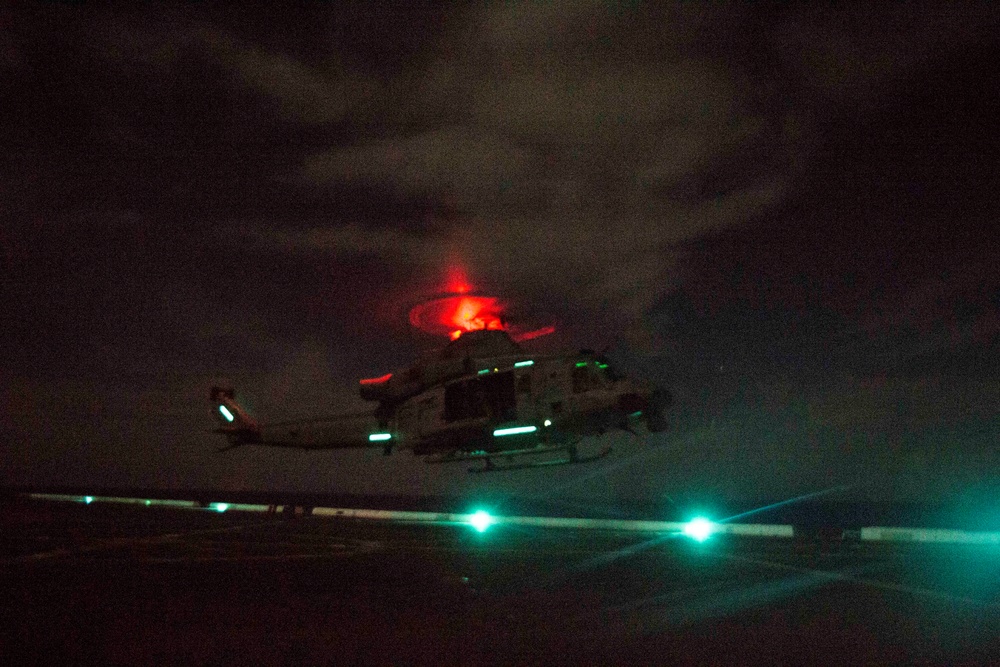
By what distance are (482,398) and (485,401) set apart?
15cm

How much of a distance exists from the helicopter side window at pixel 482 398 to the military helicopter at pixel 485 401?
0.03 m

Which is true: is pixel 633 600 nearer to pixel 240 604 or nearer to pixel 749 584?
pixel 749 584

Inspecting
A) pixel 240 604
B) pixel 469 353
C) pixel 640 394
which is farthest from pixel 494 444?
pixel 240 604

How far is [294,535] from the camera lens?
2128 cm

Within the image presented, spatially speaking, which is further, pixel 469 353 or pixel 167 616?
pixel 469 353

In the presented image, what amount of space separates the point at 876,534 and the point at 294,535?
59.5 feet

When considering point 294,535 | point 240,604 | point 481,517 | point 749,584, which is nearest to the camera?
point 240,604

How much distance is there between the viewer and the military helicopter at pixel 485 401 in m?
20.9

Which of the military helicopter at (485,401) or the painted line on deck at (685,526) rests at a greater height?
the military helicopter at (485,401)

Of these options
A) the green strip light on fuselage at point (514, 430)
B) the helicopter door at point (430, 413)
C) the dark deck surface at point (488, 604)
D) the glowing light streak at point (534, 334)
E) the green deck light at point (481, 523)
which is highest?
the glowing light streak at point (534, 334)

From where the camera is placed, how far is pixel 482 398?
22.2 m

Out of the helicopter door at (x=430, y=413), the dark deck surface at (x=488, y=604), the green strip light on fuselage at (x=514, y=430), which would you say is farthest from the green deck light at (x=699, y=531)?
the helicopter door at (x=430, y=413)

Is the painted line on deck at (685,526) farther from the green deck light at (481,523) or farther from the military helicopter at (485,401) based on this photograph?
the military helicopter at (485,401)

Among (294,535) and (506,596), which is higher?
(294,535)
